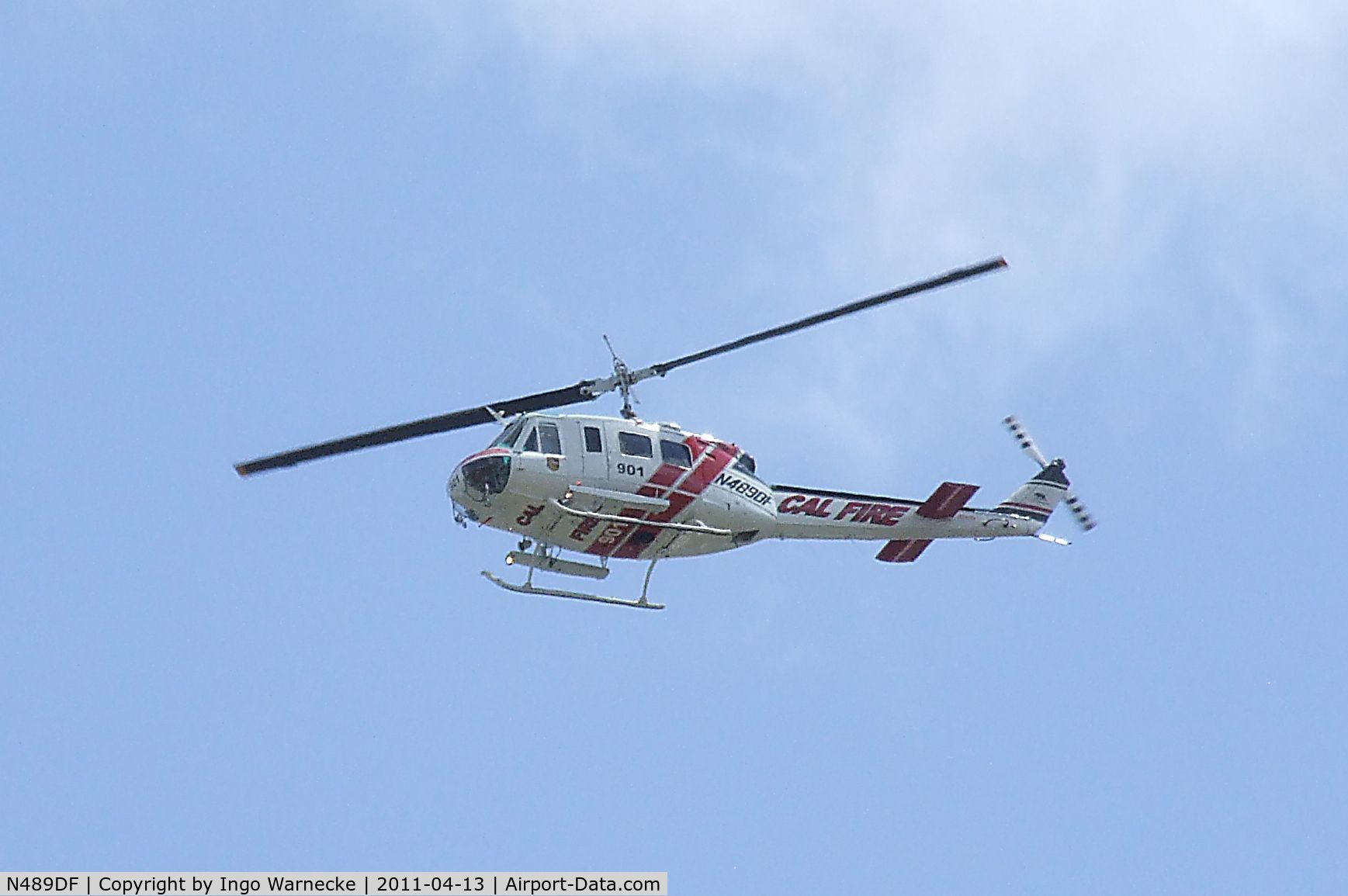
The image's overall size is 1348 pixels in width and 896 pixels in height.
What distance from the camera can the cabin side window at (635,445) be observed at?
25.7m

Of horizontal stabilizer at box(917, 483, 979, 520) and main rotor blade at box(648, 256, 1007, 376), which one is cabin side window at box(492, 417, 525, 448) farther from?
horizontal stabilizer at box(917, 483, 979, 520)

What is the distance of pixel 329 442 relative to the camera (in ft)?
82.1

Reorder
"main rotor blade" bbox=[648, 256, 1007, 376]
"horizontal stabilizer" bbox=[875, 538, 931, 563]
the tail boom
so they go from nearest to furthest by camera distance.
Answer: "main rotor blade" bbox=[648, 256, 1007, 376] → the tail boom → "horizontal stabilizer" bbox=[875, 538, 931, 563]

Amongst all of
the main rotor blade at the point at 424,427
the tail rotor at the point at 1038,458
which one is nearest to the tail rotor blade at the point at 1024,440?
the tail rotor at the point at 1038,458

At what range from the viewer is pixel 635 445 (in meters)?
25.8

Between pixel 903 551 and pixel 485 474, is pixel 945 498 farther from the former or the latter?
pixel 485 474

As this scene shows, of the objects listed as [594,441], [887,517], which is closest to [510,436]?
[594,441]

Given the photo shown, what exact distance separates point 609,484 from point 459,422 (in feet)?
6.77

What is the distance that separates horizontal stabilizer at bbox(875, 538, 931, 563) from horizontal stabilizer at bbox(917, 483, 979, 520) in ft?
1.72

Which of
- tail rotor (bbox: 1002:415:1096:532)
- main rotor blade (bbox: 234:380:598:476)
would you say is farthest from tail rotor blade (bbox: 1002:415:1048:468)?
main rotor blade (bbox: 234:380:598:476)

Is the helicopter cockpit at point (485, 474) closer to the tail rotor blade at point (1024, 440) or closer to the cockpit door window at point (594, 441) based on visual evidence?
the cockpit door window at point (594, 441)

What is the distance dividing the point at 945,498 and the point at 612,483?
551 cm

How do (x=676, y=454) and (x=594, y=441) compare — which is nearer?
(x=594, y=441)

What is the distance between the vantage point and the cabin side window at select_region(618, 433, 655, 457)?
25.7m
